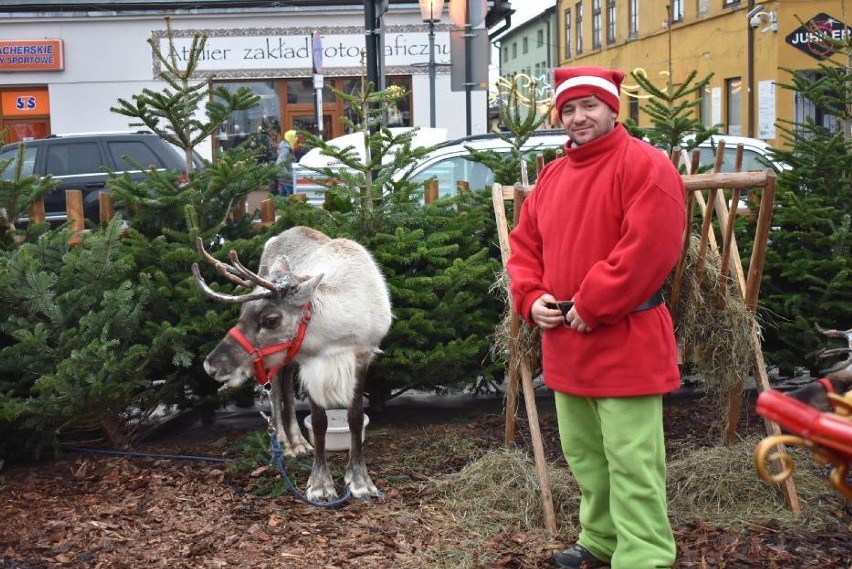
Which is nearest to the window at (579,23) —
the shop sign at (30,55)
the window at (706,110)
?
the window at (706,110)

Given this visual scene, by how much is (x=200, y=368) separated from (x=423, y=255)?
1.62 m

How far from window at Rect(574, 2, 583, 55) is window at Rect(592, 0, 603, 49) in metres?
2.04

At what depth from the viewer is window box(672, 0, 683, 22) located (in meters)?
31.6

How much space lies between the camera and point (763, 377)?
5215 mm

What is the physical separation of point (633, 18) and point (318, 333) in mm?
33095

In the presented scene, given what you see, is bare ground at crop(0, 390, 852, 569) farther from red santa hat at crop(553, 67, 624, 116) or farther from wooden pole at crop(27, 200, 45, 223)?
red santa hat at crop(553, 67, 624, 116)

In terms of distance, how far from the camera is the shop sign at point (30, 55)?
1047 inches

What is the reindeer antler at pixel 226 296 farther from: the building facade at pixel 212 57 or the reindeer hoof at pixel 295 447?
the building facade at pixel 212 57

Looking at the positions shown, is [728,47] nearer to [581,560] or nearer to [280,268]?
[280,268]

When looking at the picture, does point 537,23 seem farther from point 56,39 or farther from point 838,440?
point 838,440

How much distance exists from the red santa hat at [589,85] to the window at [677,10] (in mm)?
29165

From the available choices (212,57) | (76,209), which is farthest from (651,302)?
(212,57)

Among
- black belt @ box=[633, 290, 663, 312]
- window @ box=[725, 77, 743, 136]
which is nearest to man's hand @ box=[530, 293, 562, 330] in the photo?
black belt @ box=[633, 290, 663, 312]

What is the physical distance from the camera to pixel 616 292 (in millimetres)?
3820
